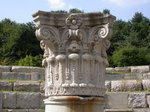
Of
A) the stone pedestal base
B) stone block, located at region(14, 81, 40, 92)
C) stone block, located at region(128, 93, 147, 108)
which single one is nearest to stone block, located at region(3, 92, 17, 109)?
stone block, located at region(14, 81, 40, 92)

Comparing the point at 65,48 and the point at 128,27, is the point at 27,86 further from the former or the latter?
the point at 128,27

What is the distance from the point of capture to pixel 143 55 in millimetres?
29172

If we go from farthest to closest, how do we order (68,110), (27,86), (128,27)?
1. (128,27)
2. (27,86)
3. (68,110)

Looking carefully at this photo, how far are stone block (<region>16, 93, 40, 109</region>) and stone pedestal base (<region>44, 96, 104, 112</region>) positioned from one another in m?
5.01

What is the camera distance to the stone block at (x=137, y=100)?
406 inches

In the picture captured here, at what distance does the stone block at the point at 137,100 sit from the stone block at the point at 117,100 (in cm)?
16

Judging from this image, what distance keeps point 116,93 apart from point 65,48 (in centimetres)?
513

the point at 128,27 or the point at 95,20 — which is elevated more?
the point at 128,27

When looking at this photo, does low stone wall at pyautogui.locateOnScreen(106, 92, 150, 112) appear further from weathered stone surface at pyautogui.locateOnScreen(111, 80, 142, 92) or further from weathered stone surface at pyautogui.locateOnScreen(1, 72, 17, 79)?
weathered stone surface at pyautogui.locateOnScreen(1, 72, 17, 79)

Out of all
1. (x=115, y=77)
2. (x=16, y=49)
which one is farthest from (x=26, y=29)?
(x=115, y=77)

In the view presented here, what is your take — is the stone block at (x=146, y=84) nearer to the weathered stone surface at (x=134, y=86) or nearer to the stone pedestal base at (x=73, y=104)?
the weathered stone surface at (x=134, y=86)

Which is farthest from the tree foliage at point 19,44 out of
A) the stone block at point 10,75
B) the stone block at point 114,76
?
the stone block at point 114,76

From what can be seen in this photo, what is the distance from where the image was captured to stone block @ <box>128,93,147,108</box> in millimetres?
10305

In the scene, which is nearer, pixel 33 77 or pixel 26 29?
pixel 33 77
